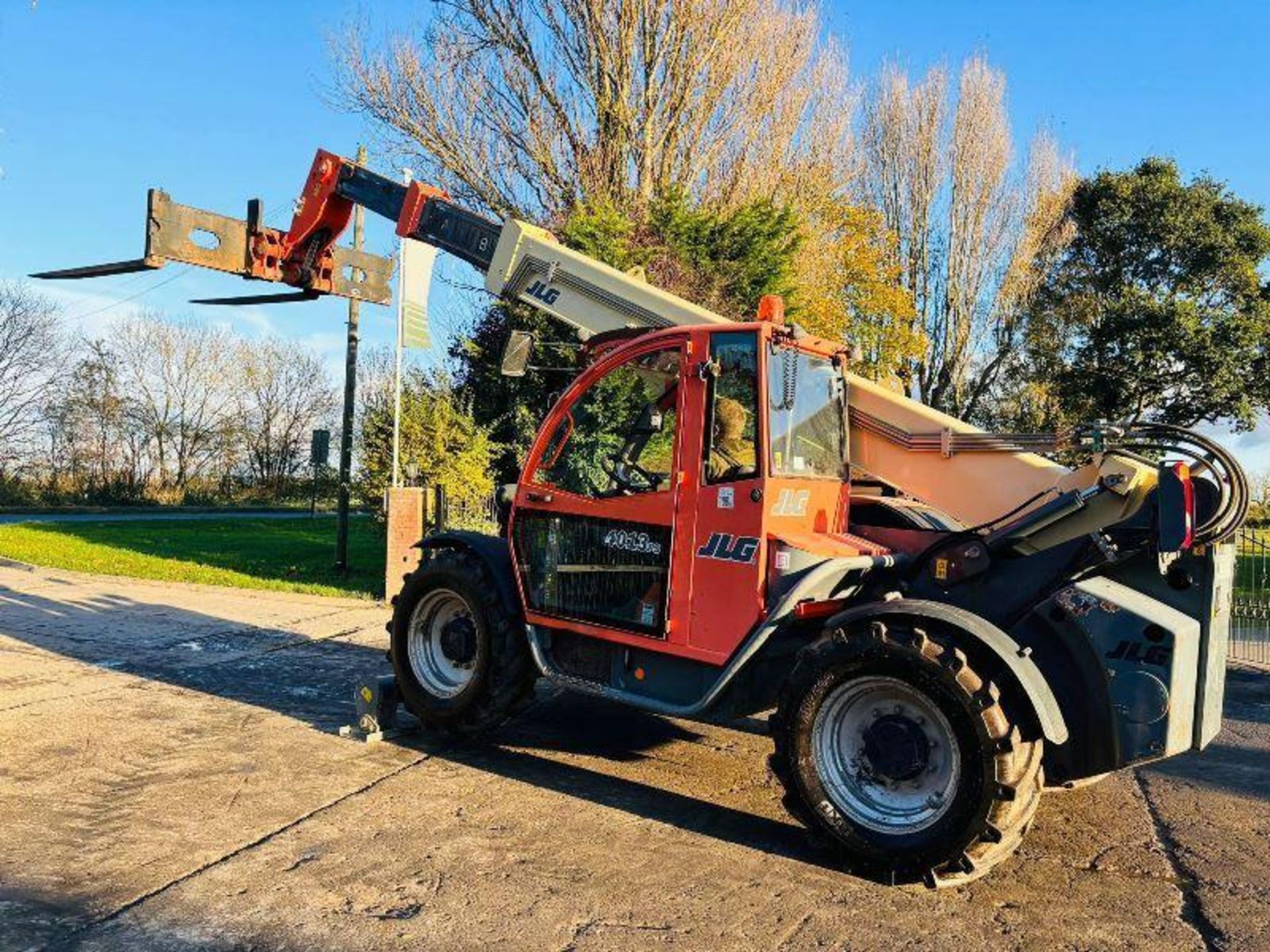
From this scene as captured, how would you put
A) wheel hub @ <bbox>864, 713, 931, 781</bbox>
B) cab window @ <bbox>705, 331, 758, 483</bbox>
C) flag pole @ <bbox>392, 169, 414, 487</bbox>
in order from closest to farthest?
wheel hub @ <bbox>864, 713, 931, 781</bbox>
cab window @ <bbox>705, 331, 758, 483</bbox>
flag pole @ <bbox>392, 169, 414, 487</bbox>

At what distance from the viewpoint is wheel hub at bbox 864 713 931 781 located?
4.43m

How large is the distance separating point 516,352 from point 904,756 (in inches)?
124

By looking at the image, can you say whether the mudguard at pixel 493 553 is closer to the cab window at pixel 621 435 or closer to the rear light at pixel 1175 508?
Result: the cab window at pixel 621 435

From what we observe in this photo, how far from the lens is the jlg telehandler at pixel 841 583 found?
4.30 metres

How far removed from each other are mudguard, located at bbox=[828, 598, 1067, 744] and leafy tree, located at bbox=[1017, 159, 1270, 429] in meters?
22.0

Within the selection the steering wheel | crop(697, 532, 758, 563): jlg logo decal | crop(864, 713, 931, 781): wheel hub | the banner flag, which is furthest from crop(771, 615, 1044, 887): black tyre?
the banner flag

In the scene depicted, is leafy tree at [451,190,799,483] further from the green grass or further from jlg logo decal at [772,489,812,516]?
jlg logo decal at [772,489,812,516]

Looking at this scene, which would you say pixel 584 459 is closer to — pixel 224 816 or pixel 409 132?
pixel 224 816

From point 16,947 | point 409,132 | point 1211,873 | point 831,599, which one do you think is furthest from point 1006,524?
point 409,132

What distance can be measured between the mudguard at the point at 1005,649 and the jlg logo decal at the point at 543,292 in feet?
10.6

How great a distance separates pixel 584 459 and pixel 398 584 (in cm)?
771

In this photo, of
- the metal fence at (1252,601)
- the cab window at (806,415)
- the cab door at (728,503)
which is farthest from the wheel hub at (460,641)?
the metal fence at (1252,601)

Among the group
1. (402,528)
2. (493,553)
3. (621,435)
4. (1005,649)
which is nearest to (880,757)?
(1005,649)

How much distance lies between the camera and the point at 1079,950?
12.2ft
